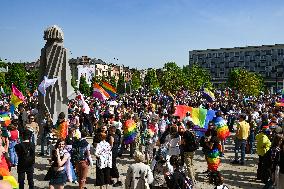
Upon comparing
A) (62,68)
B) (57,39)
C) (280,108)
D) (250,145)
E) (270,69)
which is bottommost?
(250,145)

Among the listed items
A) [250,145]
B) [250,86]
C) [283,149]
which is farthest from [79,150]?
[250,86]

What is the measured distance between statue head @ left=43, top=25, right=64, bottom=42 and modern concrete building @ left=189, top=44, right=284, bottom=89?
410ft

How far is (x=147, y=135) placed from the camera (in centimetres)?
1437

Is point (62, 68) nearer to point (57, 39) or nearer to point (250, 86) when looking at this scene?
point (57, 39)

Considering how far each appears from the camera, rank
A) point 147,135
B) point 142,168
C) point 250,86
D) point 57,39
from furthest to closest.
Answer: point 250,86 → point 57,39 → point 147,135 → point 142,168

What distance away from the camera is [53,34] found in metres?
17.4

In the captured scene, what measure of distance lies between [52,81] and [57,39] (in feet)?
7.54

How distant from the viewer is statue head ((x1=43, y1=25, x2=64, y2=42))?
684 inches

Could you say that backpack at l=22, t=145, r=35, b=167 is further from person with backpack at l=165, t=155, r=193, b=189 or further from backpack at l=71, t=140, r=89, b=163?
person with backpack at l=165, t=155, r=193, b=189

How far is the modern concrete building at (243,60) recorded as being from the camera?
5531 inches

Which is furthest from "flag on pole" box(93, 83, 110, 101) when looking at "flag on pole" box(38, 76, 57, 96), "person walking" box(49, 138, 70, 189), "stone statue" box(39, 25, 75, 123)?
"person walking" box(49, 138, 70, 189)

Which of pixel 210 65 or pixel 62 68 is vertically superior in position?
pixel 210 65

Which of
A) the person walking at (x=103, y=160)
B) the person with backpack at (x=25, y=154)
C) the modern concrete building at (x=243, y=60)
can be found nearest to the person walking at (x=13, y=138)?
the person with backpack at (x=25, y=154)

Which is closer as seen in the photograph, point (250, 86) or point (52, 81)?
point (52, 81)
